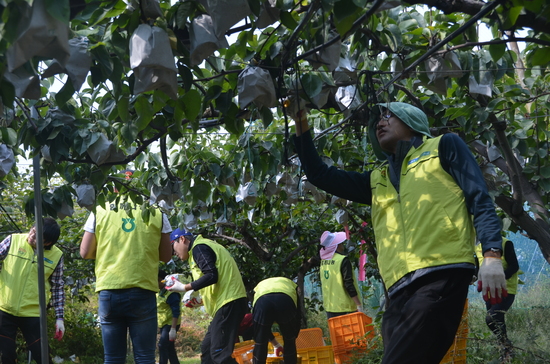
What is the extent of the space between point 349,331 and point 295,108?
456 centimetres

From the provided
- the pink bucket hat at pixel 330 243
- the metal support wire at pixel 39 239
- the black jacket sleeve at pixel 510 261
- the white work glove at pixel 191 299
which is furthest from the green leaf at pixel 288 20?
the pink bucket hat at pixel 330 243

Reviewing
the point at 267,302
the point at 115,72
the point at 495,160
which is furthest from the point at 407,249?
the point at 267,302

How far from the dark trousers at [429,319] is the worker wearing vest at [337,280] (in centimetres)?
A: 523

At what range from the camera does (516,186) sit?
167 inches

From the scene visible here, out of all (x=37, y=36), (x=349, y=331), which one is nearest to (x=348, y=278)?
(x=349, y=331)

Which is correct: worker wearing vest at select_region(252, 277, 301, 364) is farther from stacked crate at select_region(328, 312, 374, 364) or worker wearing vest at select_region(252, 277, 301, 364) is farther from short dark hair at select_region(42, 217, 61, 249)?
short dark hair at select_region(42, 217, 61, 249)

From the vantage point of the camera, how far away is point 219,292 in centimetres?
526

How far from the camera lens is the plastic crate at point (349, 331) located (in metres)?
6.48

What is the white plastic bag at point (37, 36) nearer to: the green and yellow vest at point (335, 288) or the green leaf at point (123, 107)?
the green leaf at point (123, 107)

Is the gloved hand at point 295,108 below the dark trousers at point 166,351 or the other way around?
the other way around

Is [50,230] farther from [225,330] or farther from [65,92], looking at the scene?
[65,92]

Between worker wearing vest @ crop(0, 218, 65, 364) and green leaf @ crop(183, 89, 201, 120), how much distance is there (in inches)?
102

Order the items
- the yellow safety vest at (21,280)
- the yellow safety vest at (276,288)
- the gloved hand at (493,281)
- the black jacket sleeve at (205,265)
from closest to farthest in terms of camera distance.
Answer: the gloved hand at (493,281) → the yellow safety vest at (21,280) → the black jacket sleeve at (205,265) → the yellow safety vest at (276,288)

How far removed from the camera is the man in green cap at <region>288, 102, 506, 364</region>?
2.22m
